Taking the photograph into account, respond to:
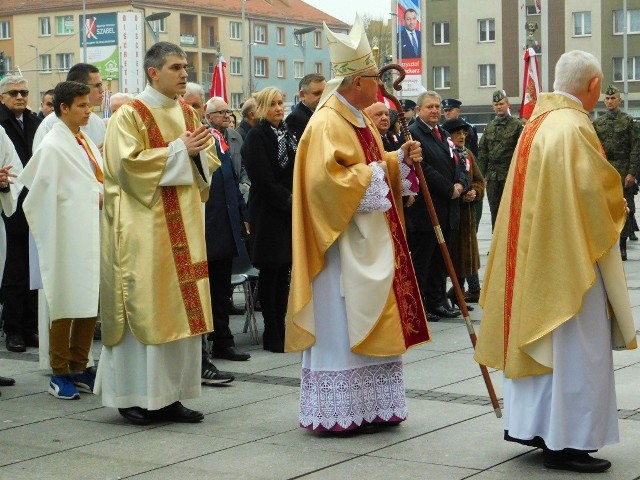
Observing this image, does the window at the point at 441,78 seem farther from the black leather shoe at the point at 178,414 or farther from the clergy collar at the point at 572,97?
the clergy collar at the point at 572,97

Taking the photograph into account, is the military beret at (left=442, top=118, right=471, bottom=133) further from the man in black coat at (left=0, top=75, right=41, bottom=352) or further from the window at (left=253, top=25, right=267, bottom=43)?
the window at (left=253, top=25, right=267, bottom=43)

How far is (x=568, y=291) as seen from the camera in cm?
579

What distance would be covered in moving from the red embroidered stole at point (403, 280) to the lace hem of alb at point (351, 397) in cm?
22

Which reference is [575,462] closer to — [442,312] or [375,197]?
[375,197]

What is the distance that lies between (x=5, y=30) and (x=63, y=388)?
294ft

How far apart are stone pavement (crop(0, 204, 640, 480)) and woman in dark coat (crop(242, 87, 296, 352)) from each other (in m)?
1.13

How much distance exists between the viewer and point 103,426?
23.3 ft

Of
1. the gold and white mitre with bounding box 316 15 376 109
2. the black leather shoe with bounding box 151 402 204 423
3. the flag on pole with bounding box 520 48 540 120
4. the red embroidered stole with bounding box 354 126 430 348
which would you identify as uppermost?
the flag on pole with bounding box 520 48 540 120

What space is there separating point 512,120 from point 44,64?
81.8 m

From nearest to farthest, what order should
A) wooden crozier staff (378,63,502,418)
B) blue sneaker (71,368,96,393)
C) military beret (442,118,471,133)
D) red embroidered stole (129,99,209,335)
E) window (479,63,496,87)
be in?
1. wooden crozier staff (378,63,502,418)
2. red embroidered stole (129,99,209,335)
3. blue sneaker (71,368,96,393)
4. military beret (442,118,471,133)
5. window (479,63,496,87)

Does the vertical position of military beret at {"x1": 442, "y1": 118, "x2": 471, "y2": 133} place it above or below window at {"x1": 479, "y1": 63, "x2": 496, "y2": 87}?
below

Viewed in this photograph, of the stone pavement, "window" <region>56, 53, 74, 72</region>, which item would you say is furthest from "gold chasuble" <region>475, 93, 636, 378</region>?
"window" <region>56, 53, 74, 72</region>

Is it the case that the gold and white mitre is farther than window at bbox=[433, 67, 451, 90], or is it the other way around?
window at bbox=[433, 67, 451, 90]

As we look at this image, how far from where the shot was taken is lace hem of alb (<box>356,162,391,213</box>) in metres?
6.69
